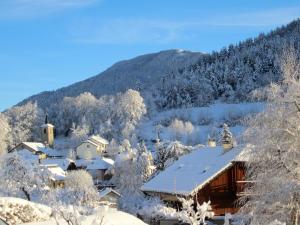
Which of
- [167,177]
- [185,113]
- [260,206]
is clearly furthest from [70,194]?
[185,113]

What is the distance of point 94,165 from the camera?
3489 inches

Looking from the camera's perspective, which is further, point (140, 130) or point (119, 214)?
point (140, 130)

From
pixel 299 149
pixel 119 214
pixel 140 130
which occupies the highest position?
pixel 299 149

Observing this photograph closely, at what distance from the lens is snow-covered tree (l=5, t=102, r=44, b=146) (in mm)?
154375

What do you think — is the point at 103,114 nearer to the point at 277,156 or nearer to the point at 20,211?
the point at 20,211

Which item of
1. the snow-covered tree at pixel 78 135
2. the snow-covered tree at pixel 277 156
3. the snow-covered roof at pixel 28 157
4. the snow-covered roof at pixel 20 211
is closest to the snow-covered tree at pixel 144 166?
the snow-covered roof at pixel 28 157

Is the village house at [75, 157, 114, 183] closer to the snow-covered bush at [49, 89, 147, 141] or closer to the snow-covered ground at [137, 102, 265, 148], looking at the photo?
the snow-covered ground at [137, 102, 265, 148]

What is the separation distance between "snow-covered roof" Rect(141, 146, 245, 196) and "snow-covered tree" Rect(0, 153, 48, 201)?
1339 centimetres

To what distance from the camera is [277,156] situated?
2023 centimetres

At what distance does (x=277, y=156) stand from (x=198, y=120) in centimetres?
14656

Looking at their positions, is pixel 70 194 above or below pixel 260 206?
below

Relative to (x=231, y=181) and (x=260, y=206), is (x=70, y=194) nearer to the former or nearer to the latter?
(x=231, y=181)

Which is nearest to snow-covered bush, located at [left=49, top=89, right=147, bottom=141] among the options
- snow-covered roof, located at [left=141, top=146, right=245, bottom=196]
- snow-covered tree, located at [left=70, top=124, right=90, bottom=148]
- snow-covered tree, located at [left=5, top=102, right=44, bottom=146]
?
snow-covered tree, located at [left=70, top=124, right=90, bottom=148]

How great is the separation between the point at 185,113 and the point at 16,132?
160 feet
